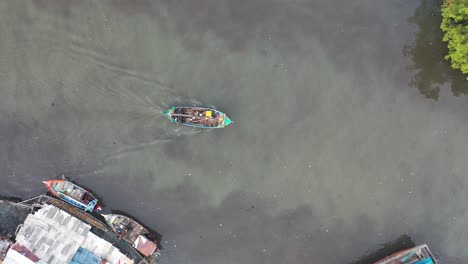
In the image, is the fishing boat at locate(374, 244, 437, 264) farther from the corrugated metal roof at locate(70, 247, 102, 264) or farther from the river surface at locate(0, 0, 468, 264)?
the corrugated metal roof at locate(70, 247, 102, 264)

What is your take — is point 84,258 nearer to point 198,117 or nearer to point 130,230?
point 130,230

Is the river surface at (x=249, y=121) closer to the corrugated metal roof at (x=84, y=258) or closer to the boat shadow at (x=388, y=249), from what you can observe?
the boat shadow at (x=388, y=249)

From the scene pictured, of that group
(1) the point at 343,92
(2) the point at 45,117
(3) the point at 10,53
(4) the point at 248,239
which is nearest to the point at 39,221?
(2) the point at 45,117

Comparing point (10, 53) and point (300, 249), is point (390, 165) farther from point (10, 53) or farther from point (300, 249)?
point (10, 53)

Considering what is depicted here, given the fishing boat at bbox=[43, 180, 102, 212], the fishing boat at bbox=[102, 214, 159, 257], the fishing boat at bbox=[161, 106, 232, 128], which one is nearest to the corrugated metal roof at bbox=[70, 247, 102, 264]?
the fishing boat at bbox=[102, 214, 159, 257]

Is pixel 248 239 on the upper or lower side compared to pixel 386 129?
lower

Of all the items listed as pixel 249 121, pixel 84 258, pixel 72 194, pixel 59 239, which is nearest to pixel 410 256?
pixel 249 121
